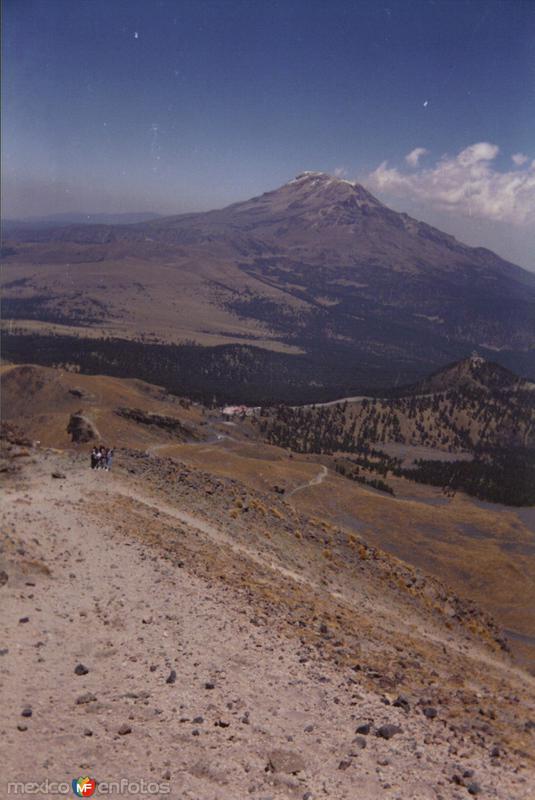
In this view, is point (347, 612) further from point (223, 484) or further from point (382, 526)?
point (382, 526)

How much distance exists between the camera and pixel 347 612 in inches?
750

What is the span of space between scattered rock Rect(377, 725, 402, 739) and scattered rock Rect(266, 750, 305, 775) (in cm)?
169

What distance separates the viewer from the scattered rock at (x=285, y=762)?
798cm

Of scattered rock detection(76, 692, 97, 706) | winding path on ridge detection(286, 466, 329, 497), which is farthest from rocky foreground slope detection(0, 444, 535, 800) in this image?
winding path on ridge detection(286, 466, 329, 497)

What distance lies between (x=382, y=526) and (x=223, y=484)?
40.1m

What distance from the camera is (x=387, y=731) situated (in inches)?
366

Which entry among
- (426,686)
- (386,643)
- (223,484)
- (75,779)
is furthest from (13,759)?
(223,484)

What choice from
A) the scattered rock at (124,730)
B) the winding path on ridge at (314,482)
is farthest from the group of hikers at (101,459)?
the winding path on ridge at (314,482)

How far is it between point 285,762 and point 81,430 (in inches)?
2772

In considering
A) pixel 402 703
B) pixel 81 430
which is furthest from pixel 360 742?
pixel 81 430

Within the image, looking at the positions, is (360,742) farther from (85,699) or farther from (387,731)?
(85,699)

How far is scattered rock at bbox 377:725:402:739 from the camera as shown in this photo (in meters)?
9.28

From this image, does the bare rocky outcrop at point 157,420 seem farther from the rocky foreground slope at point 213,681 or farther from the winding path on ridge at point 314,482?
the rocky foreground slope at point 213,681

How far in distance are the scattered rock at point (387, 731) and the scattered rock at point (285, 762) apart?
1.69 m
